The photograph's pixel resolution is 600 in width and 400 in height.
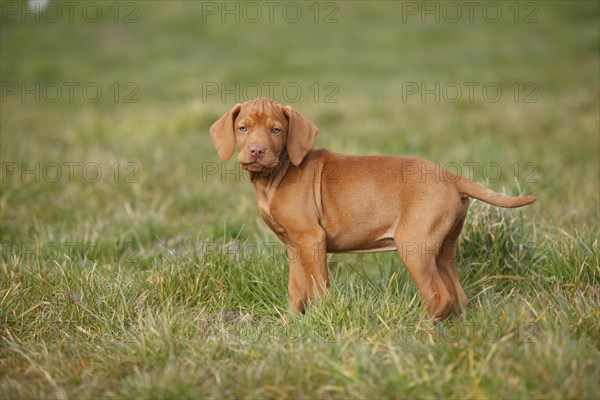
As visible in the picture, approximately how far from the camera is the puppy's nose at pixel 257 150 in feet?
13.0

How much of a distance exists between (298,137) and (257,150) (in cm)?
35

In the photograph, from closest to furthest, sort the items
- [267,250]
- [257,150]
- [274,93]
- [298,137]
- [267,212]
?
[257,150], [298,137], [267,212], [267,250], [274,93]

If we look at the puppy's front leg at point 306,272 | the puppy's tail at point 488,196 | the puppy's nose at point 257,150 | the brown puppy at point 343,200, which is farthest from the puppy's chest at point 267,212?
the puppy's tail at point 488,196

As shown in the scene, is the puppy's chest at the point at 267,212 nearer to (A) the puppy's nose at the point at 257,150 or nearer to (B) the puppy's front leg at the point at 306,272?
(B) the puppy's front leg at the point at 306,272

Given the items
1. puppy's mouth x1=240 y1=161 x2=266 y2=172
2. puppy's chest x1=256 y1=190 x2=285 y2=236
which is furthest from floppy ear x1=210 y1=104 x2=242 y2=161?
puppy's chest x1=256 y1=190 x2=285 y2=236

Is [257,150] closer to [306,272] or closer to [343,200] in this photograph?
[343,200]

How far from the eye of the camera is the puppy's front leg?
13.5 ft

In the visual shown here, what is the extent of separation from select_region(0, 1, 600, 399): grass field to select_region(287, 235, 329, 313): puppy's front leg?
138 mm

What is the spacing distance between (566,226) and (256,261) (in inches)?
112

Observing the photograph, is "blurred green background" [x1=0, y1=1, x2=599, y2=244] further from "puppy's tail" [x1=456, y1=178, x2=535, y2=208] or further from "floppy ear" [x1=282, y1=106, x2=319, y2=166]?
"floppy ear" [x1=282, y1=106, x2=319, y2=166]

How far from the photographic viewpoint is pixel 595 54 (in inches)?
663

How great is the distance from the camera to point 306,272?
4.21m

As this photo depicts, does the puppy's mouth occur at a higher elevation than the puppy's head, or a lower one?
lower

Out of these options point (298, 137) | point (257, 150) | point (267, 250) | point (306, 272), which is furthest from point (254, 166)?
point (267, 250)
